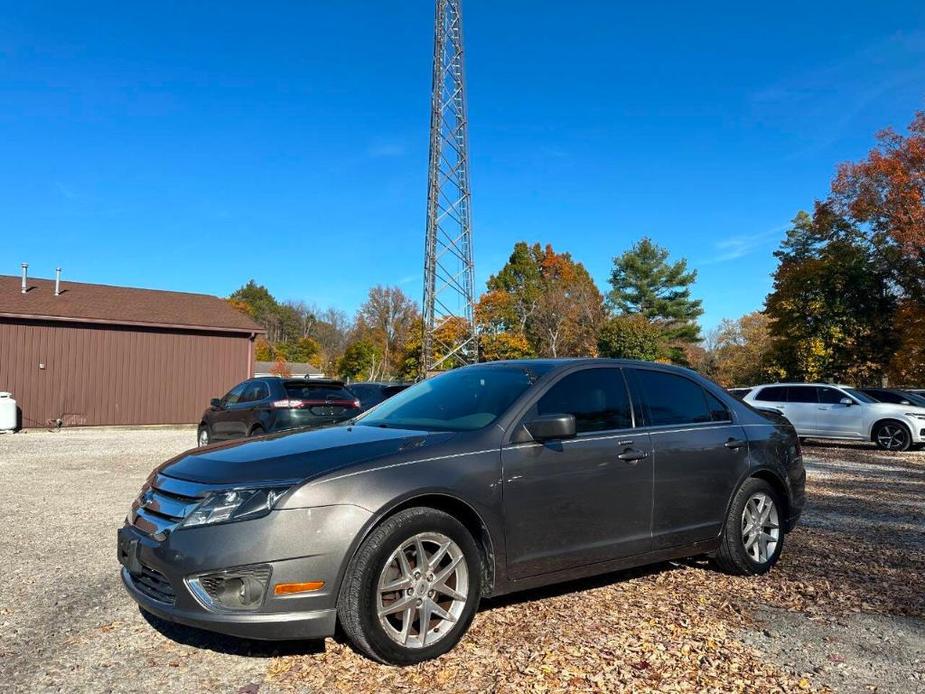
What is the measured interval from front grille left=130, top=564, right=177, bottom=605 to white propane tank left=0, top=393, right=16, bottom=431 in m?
19.5


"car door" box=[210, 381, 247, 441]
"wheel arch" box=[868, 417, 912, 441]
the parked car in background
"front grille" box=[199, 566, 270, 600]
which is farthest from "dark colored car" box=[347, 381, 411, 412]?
"front grille" box=[199, 566, 270, 600]

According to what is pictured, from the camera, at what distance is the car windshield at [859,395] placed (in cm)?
1577

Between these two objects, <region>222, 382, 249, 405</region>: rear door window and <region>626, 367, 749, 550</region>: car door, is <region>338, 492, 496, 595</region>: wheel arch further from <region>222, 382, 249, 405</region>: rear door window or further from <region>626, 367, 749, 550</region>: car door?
<region>222, 382, 249, 405</region>: rear door window

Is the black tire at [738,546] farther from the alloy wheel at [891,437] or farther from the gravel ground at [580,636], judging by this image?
the alloy wheel at [891,437]

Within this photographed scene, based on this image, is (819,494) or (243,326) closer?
(819,494)

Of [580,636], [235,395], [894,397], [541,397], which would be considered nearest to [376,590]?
[580,636]

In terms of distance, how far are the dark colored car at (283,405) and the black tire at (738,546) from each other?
20.8ft

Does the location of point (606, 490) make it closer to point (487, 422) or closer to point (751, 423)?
point (487, 422)

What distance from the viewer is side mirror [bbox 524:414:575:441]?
384 cm

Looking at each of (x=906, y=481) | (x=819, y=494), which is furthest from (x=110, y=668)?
(x=906, y=481)

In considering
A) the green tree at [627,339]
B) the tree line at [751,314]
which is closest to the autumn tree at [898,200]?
the tree line at [751,314]

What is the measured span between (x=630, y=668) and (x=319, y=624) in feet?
5.01

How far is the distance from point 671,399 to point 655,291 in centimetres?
5235

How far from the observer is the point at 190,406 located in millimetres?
23859
